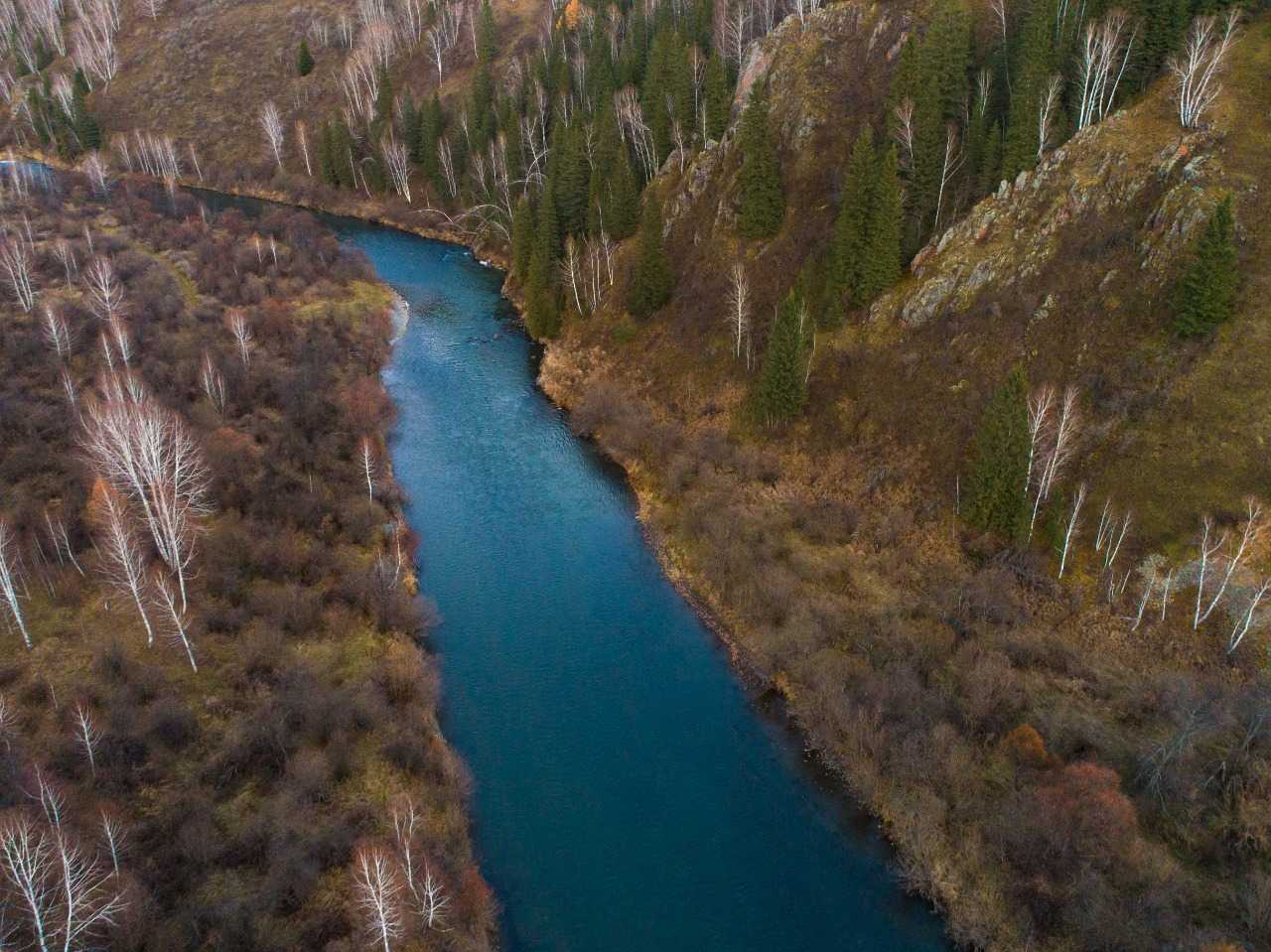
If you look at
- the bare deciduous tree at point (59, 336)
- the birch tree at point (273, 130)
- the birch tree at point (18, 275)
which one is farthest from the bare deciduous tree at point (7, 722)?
the birch tree at point (273, 130)

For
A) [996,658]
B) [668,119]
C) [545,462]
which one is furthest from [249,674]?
[668,119]

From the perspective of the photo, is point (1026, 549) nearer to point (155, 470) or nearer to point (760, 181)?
point (760, 181)

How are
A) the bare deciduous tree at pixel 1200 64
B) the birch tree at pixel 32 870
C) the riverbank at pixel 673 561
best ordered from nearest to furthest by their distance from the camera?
the birch tree at pixel 32 870, the riverbank at pixel 673 561, the bare deciduous tree at pixel 1200 64

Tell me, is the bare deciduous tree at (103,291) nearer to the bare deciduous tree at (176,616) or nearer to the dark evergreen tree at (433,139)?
the bare deciduous tree at (176,616)

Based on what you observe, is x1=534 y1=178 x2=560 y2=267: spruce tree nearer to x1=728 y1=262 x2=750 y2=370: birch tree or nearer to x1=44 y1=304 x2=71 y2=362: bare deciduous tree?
x1=728 y1=262 x2=750 y2=370: birch tree

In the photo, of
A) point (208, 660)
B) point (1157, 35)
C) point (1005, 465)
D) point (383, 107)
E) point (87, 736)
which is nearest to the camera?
point (87, 736)

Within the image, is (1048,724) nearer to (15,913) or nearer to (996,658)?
(996,658)

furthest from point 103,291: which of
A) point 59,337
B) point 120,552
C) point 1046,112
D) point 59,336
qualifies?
point 1046,112
